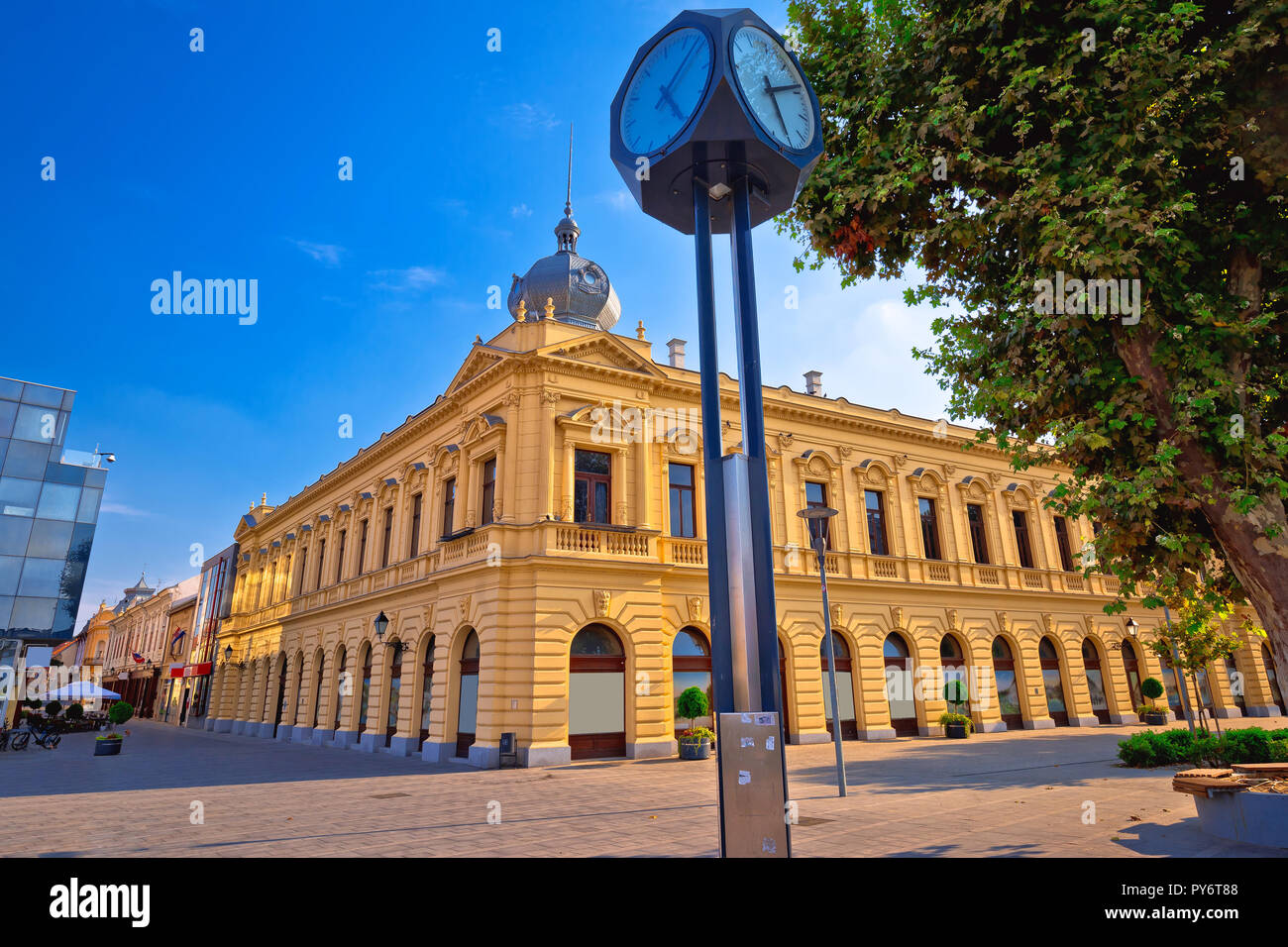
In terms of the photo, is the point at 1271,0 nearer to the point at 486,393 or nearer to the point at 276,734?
the point at 486,393

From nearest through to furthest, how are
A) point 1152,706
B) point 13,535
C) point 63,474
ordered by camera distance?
point 1152,706, point 13,535, point 63,474

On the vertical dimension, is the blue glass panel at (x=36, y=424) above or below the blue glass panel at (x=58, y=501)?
above

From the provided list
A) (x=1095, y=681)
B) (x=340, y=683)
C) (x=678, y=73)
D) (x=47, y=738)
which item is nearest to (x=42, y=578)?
(x=47, y=738)

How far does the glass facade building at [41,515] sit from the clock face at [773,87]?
130 ft

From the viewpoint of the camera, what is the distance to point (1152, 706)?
29578 mm

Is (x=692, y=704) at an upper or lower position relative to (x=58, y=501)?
lower

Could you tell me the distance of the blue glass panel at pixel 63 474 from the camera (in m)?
34.4

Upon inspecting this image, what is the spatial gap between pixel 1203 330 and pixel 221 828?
13.1m

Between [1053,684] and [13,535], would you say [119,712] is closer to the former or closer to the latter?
[13,535]

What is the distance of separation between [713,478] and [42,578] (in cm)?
3958

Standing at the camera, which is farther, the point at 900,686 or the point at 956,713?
the point at 956,713

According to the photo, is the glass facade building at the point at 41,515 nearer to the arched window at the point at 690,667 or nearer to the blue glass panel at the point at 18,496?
the blue glass panel at the point at 18,496

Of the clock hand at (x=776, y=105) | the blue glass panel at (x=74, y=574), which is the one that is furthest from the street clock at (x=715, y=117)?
the blue glass panel at (x=74, y=574)

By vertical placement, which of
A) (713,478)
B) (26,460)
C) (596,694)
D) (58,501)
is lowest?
(596,694)
